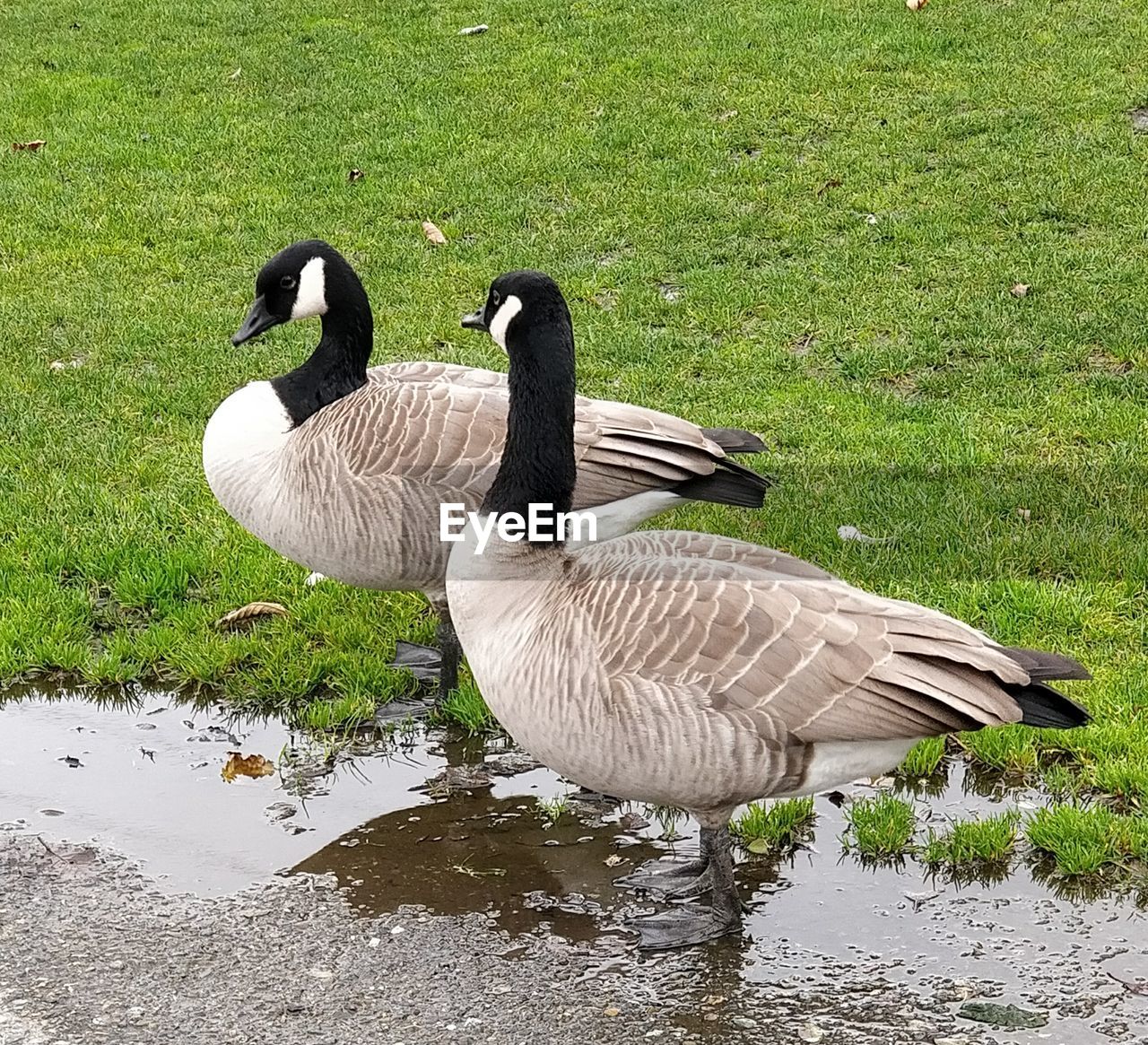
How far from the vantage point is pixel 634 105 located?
→ 38.6ft

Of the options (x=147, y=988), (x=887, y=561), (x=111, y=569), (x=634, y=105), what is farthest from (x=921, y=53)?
(x=147, y=988)

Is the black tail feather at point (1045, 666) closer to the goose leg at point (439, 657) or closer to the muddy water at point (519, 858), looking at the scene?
the muddy water at point (519, 858)

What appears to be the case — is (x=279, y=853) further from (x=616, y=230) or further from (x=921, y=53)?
(x=921, y=53)

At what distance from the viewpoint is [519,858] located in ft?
14.8

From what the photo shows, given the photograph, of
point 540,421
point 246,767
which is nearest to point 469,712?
point 246,767

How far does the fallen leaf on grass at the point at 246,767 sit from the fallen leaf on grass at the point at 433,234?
18.2ft

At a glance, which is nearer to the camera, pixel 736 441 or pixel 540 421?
pixel 540 421

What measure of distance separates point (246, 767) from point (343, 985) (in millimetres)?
1212

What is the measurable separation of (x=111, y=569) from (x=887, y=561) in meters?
3.16

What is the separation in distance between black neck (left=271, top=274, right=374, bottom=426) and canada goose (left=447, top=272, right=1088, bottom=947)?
5.18ft

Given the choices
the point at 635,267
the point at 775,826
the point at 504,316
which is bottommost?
the point at 775,826

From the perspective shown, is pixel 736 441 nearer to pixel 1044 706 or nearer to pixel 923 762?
pixel 923 762

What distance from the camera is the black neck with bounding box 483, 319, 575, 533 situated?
4.39 m

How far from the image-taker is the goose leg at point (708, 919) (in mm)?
4062
